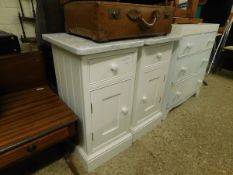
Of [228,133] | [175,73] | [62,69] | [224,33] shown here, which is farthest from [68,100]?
[224,33]

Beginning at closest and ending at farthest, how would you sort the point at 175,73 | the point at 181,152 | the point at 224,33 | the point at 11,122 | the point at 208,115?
the point at 11,122
the point at 181,152
the point at 175,73
the point at 208,115
the point at 224,33

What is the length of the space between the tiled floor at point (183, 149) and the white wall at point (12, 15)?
41.0 inches

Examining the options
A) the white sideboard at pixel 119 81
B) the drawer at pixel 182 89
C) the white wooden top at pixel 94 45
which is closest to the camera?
the white wooden top at pixel 94 45

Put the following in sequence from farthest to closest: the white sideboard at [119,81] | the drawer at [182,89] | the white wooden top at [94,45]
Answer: the drawer at [182,89]
the white sideboard at [119,81]
the white wooden top at [94,45]

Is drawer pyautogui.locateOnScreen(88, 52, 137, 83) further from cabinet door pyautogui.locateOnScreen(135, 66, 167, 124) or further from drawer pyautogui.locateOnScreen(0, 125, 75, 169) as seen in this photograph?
drawer pyautogui.locateOnScreen(0, 125, 75, 169)

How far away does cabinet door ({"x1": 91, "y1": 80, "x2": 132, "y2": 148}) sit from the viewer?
859 millimetres

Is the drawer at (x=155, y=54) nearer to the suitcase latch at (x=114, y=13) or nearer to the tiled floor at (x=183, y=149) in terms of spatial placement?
the suitcase latch at (x=114, y=13)

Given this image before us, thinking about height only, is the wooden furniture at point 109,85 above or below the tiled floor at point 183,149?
above

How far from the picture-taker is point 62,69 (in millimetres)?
945

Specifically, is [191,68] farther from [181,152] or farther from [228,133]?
[181,152]

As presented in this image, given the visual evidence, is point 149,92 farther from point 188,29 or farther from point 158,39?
point 188,29

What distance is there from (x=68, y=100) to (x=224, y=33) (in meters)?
2.23

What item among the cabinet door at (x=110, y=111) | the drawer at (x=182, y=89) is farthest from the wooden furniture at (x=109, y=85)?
the drawer at (x=182, y=89)

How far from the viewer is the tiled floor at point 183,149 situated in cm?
103
